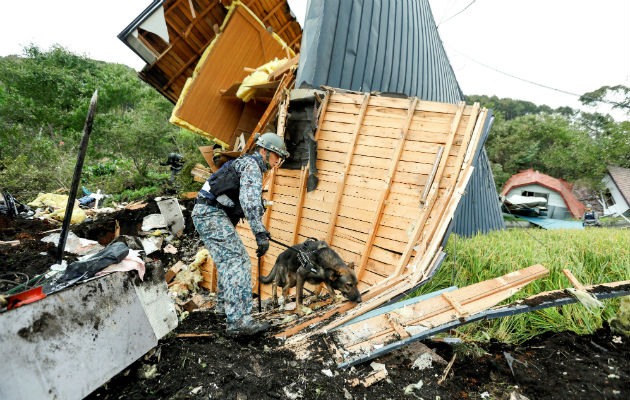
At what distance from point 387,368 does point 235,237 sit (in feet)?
7.53

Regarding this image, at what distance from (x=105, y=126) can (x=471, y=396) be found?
24183 millimetres

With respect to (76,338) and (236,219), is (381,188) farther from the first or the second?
(76,338)

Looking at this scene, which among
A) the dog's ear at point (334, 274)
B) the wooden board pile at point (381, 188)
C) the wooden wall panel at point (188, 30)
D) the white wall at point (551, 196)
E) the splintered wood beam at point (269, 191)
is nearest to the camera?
the dog's ear at point (334, 274)

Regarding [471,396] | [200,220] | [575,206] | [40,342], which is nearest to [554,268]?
[471,396]

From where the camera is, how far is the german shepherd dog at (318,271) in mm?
3445

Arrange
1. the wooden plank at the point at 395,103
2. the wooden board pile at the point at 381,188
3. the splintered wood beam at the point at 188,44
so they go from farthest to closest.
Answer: the splintered wood beam at the point at 188,44 → the wooden plank at the point at 395,103 → the wooden board pile at the point at 381,188

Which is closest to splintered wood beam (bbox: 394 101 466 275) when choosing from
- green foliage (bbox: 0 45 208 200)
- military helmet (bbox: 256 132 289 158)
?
military helmet (bbox: 256 132 289 158)

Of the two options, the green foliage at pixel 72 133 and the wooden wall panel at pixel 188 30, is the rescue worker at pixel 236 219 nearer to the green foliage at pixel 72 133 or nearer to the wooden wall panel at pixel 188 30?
the wooden wall panel at pixel 188 30

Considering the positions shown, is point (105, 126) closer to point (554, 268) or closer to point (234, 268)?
point (234, 268)

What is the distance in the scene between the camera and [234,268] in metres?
3.50

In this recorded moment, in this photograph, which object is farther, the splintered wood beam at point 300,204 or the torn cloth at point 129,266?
the splintered wood beam at point 300,204

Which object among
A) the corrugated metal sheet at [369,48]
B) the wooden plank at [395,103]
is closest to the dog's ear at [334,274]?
the wooden plank at [395,103]

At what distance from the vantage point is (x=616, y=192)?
2619 centimetres

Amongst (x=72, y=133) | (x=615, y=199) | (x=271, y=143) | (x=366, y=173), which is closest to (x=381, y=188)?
(x=366, y=173)
